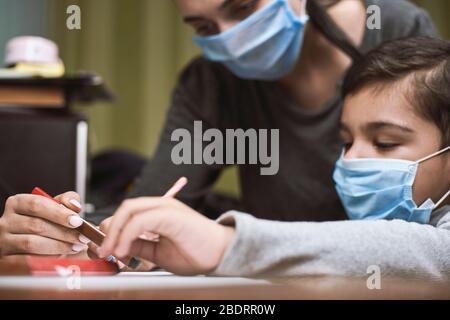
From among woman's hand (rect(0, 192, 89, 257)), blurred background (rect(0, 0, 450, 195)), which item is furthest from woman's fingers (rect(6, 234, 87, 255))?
blurred background (rect(0, 0, 450, 195))

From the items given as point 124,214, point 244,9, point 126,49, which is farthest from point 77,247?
point 126,49

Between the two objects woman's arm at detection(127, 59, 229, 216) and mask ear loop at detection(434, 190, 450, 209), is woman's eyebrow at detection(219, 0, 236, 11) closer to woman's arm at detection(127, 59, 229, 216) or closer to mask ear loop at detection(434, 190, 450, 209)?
woman's arm at detection(127, 59, 229, 216)

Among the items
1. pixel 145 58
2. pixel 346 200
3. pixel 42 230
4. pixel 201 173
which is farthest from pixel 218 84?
pixel 145 58

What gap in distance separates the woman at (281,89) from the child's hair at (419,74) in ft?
0.36

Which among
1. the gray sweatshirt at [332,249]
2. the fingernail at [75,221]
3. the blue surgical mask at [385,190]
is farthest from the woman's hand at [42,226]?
the blue surgical mask at [385,190]

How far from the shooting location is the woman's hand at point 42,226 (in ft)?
2.03

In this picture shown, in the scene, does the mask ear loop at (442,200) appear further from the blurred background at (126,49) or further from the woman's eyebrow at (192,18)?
the woman's eyebrow at (192,18)

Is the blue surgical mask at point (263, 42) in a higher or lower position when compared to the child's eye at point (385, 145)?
higher

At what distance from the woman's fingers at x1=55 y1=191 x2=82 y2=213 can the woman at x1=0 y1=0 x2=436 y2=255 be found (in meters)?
0.19

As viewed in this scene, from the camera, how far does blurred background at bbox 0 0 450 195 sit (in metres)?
0.92

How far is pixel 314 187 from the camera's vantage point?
3.41 ft

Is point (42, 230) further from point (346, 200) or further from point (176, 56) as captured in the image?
point (176, 56)

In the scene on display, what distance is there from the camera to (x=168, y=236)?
0.53 m
